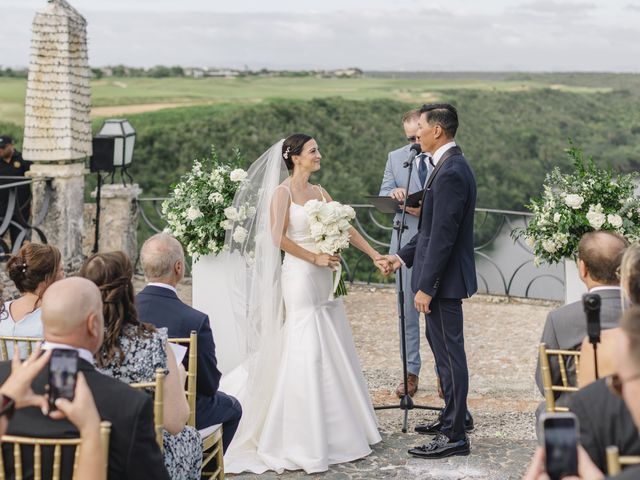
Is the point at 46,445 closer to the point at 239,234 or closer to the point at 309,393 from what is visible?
the point at 309,393

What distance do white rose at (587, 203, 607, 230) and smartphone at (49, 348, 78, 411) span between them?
4622mm

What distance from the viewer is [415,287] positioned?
5398 millimetres

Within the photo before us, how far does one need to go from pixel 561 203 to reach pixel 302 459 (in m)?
2.75

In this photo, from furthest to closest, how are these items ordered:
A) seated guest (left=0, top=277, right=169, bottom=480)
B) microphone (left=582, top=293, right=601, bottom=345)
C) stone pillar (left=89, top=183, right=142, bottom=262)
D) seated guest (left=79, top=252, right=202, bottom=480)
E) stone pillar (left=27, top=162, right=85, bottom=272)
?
stone pillar (left=89, top=183, right=142, bottom=262), stone pillar (left=27, top=162, right=85, bottom=272), seated guest (left=79, top=252, right=202, bottom=480), microphone (left=582, top=293, right=601, bottom=345), seated guest (left=0, top=277, right=169, bottom=480)

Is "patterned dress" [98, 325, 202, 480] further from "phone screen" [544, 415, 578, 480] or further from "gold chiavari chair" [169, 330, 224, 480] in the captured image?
"phone screen" [544, 415, 578, 480]

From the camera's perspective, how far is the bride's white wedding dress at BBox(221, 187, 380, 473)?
520 cm

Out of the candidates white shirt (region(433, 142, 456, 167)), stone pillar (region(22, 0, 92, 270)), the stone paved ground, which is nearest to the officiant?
the stone paved ground

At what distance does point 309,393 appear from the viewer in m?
5.30

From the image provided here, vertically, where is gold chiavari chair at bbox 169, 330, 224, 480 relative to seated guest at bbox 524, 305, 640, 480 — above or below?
below

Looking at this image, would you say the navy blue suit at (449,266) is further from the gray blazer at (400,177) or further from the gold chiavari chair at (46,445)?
the gold chiavari chair at (46,445)

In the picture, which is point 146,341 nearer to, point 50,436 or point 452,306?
point 50,436

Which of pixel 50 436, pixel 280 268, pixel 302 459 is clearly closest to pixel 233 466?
pixel 302 459

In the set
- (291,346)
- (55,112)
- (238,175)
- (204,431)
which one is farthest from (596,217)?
(55,112)

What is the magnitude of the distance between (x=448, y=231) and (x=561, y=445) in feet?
9.61
